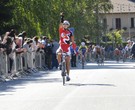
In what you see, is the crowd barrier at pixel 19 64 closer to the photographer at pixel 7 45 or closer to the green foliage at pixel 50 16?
the photographer at pixel 7 45

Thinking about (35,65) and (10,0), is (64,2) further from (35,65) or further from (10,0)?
(35,65)

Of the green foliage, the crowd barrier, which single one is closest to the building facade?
the green foliage

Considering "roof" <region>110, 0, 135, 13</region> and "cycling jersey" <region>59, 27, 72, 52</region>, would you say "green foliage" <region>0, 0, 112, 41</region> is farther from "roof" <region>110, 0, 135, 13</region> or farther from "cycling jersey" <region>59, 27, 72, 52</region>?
"roof" <region>110, 0, 135, 13</region>

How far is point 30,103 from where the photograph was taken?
14.3 meters

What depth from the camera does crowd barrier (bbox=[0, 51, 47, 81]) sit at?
78.1ft

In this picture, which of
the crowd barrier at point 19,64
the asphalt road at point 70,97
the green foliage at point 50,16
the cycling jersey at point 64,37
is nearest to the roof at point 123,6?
the green foliage at point 50,16

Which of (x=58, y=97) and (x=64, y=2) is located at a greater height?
(x=64, y=2)

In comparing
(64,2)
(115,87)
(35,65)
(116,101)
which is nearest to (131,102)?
(116,101)

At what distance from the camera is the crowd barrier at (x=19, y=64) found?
23797mm

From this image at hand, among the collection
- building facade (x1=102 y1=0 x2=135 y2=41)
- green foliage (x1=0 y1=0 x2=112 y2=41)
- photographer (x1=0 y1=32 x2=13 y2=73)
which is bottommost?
photographer (x1=0 y1=32 x2=13 y2=73)

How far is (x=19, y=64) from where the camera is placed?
27.0 metres

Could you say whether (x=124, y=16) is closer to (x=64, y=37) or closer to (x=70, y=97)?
(x=64, y=37)

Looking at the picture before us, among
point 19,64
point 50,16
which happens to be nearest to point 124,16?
point 50,16

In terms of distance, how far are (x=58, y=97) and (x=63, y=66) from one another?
5262 mm
